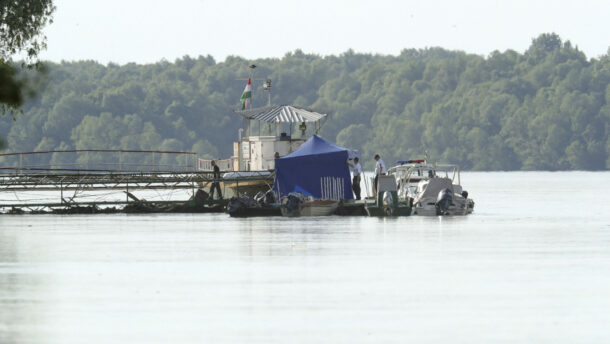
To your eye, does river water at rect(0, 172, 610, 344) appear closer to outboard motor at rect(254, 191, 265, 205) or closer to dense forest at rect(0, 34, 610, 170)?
outboard motor at rect(254, 191, 265, 205)

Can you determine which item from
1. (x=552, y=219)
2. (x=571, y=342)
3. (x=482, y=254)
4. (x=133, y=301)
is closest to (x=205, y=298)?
(x=133, y=301)

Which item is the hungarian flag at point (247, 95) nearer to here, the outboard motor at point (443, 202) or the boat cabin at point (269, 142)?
the boat cabin at point (269, 142)

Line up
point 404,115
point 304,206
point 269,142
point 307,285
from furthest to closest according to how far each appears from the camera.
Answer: point 404,115 < point 269,142 < point 304,206 < point 307,285

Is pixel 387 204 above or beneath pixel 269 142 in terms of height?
beneath

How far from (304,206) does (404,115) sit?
148816mm

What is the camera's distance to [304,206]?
1644 inches

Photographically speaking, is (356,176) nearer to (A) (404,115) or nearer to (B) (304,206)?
(B) (304,206)

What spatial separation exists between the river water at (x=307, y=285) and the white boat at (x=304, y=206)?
673cm

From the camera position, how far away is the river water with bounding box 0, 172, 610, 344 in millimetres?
14820

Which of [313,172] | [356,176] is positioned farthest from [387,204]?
[313,172]

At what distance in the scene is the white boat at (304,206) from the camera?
1628 inches

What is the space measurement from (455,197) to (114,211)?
1288cm

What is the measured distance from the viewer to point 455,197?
43312 mm

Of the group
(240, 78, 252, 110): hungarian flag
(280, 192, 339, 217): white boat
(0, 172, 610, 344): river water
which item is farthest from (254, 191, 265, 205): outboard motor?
(240, 78, 252, 110): hungarian flag
